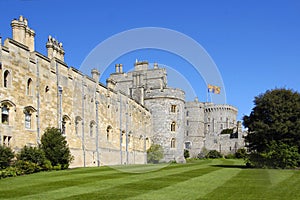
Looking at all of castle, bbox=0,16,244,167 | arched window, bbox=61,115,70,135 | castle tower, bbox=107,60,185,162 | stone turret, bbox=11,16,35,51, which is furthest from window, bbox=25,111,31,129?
castle tower, bbox=107,60,185,162

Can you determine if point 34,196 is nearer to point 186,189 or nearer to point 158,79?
point 186,189

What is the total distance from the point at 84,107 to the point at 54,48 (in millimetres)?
5771

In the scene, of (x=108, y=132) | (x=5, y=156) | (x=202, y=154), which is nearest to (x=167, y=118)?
(x=108, y=132)

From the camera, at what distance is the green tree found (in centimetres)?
4912

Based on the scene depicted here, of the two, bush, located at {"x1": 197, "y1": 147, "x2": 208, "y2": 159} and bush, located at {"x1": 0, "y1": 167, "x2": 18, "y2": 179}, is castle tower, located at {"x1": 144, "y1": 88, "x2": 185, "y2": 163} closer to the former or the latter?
bush, located at {"x1": 197, "y1": 147, "x2": 208, "y2": 159}

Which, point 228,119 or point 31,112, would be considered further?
point 228,119

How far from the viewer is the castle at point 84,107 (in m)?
22.9

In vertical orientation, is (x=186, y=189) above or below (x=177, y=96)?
below

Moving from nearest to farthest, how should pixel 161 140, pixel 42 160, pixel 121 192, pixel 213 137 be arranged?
pixel 121 192 → pixel 42 160 → pixel 161 140 → pixel 213 137

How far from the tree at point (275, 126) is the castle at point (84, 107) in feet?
46.7

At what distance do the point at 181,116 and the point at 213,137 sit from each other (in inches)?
1534

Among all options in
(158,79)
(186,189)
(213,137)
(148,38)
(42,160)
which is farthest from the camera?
(213,137)

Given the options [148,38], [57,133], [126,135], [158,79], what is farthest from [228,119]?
[148,38]

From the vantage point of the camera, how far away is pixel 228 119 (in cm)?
10244
